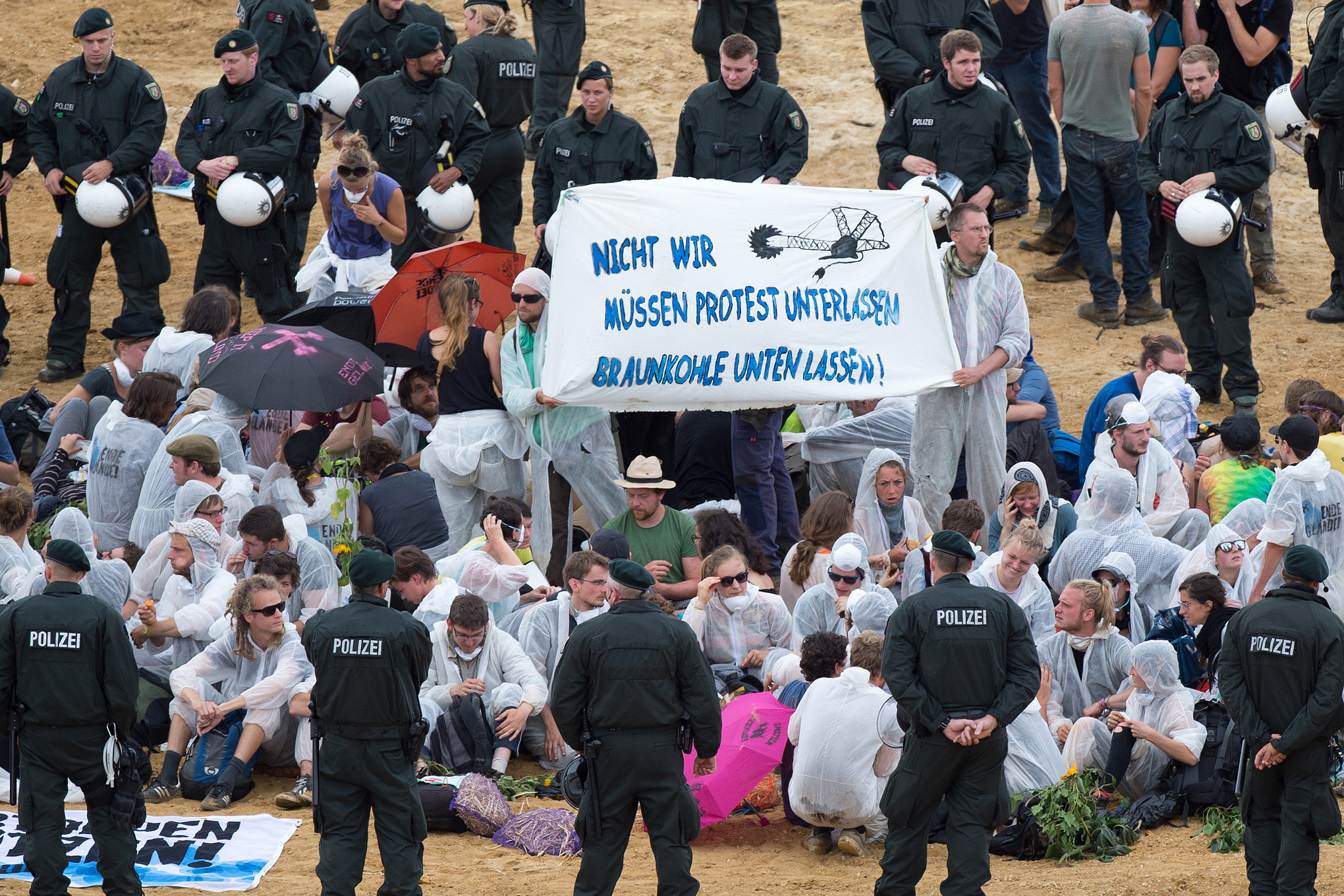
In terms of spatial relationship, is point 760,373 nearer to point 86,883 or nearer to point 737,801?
point 737,801

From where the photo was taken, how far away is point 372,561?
7184 millimetres

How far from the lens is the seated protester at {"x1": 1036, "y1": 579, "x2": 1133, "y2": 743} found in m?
8.49

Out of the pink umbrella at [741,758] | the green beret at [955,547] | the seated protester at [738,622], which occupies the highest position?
the green beret at [955,547]

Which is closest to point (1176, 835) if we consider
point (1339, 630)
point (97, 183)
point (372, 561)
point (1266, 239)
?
point (1339, 630)

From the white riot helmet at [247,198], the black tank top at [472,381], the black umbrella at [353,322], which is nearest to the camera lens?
the black tank top at [472,381]

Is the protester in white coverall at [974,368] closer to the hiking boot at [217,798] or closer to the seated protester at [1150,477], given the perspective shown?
the seated protester at [1150,477]

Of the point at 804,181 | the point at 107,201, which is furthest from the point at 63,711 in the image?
the point at 804,181

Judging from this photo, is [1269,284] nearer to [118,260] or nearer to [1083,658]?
[1083,658]

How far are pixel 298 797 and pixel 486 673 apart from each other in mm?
1090

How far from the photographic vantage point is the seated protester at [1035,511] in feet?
31.8

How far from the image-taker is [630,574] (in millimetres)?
7035

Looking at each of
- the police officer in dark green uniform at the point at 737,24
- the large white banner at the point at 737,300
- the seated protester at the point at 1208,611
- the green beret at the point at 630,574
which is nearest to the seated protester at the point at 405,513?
the large white banner at the point at 737,300

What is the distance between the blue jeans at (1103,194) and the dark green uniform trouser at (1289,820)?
6790 mm

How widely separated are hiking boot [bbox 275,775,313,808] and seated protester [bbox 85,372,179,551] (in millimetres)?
2286
